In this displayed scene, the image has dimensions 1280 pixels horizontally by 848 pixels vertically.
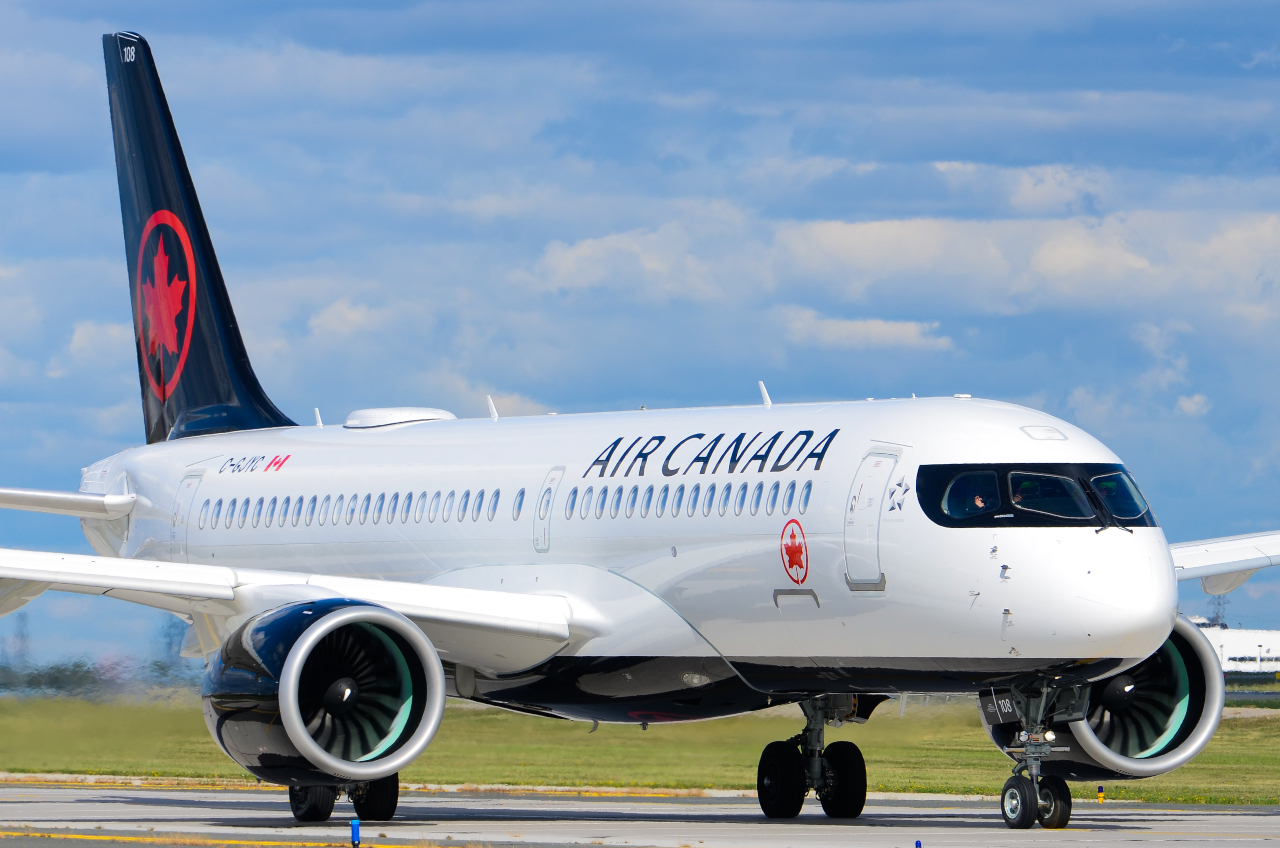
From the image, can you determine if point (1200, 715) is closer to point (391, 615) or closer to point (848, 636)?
point (848, 636)

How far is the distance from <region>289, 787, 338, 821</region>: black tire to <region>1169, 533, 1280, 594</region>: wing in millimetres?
9830

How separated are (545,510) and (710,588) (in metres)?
3.22

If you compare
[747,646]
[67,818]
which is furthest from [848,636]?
[67,818]

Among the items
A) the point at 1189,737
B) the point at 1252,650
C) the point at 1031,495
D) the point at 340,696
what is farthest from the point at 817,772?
the point at 1252,650

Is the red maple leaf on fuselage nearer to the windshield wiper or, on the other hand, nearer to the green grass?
the green grass

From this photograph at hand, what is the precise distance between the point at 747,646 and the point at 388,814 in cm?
→ 432

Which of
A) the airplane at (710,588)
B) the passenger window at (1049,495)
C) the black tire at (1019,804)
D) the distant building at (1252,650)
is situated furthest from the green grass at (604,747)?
the distant building at (1252,650)

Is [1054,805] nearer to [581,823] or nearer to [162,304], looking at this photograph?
[581,823]

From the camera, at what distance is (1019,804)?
18062 mm

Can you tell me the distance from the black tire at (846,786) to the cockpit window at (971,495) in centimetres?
485

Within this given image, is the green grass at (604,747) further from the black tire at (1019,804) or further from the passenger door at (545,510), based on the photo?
the black tire at (1019,804)

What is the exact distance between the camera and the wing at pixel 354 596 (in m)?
20.5

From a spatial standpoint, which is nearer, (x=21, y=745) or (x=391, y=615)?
(x=391, y=615)

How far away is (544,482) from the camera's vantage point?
23.0 m
